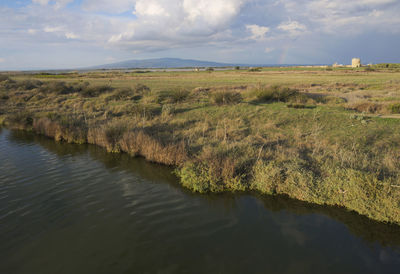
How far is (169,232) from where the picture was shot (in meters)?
7.30

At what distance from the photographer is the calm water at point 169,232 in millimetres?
6152

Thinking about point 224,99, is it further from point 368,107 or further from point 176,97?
point 368,107

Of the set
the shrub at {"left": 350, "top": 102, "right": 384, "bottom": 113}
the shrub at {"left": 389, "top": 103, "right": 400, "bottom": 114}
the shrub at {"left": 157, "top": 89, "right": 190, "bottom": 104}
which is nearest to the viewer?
the shrub at {"left": 389, "top": 103, "right": 400, "bottom": 114}

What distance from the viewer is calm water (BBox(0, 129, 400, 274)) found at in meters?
6.15

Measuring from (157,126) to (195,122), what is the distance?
2.94 m

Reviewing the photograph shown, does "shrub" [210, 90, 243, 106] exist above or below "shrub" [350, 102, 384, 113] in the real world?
above

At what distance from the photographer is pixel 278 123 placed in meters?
16.6

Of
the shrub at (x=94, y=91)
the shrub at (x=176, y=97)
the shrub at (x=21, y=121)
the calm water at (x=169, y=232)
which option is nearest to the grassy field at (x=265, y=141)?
the shrub at (x=21, y=121)

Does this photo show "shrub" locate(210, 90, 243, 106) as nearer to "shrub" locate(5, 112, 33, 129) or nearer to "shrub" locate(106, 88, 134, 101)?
"shrub" locate(106, 88, 134, 101)

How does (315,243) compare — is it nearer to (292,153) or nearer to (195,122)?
(292,153)

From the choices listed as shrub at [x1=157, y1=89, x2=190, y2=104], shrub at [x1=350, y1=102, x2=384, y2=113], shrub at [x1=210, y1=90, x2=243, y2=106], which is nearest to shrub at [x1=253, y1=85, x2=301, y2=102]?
shrub at [x1=210, y1=90, x2=243, y2=106]

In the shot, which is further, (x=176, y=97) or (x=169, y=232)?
(x=176, y=97)

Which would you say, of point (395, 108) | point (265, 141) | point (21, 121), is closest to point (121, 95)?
point (21, 121)

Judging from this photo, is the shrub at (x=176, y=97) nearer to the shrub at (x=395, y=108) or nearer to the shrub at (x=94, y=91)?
the shrub at (x=94, y=91)
